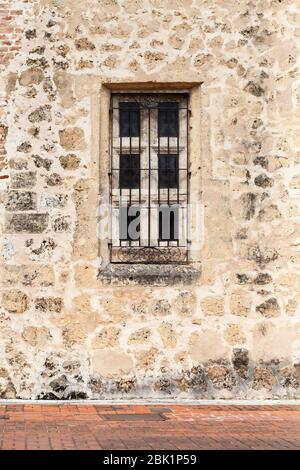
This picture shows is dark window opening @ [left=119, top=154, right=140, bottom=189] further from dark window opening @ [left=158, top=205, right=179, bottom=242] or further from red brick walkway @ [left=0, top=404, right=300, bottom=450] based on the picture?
red brick walkway @ [left=0, top=404, right=300, bottom=450]

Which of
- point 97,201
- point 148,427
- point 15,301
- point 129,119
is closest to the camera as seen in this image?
point 148,427

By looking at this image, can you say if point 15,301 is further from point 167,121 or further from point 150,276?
point 167,121

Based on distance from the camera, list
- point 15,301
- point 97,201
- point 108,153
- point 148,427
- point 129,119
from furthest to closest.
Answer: point 129,119
point 108,153
point 97,201
point 15,301
point 148,427

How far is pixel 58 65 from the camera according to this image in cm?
1070

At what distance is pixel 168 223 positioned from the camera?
10.8m

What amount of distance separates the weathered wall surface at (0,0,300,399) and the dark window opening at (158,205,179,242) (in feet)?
1.37

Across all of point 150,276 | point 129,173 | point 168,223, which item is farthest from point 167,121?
point 150,276

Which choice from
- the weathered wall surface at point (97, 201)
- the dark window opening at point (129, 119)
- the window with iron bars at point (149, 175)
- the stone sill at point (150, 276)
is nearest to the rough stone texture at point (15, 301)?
the weathered wall surface at point (97, 201)

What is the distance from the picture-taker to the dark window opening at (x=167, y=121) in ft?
35.8

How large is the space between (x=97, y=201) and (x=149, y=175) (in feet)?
2.43

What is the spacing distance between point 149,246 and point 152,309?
810 mm
